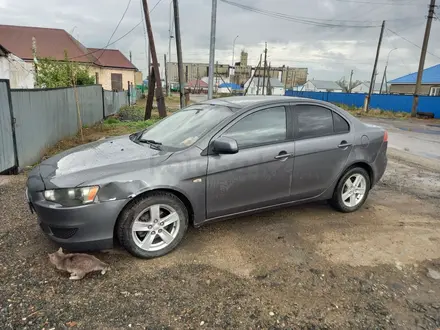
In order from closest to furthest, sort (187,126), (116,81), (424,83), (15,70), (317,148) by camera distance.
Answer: (187,126)
(317,148)
(15,70)
(116,81)
(424,83)

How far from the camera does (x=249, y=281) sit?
2.92 metres

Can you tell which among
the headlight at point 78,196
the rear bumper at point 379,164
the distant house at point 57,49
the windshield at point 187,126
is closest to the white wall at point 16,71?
the distant house at point 57,49

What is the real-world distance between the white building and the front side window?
1362cm

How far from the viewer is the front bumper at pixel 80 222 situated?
9.35 feet

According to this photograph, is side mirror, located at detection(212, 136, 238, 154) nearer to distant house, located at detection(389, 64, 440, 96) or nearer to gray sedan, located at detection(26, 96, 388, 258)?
gray sedan, located at detection(26, 96, 388, 258)

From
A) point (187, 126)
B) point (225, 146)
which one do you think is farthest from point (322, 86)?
point (225, 146)

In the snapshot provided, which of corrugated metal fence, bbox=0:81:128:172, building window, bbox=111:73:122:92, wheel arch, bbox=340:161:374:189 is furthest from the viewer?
building window, bbox=111:73:122:92

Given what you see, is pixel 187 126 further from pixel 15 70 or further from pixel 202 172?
pixel 15 70

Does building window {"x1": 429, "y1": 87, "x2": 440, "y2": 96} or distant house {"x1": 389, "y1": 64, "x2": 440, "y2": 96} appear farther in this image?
distant house {"x1": 389, "y1": 64, "x2": 440, "y2": 96}

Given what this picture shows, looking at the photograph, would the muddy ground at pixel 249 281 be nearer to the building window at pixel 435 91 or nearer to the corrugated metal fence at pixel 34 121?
the corrugated metal fence at pixel 34 121

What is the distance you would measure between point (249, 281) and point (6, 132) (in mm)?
5212

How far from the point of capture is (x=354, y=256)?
A: 3.41 m

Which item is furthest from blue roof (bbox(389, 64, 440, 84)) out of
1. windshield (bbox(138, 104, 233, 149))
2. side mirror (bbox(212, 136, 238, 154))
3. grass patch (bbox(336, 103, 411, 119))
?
side mirror (bbox(212, 136, 238, 154))

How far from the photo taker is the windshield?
359cm
